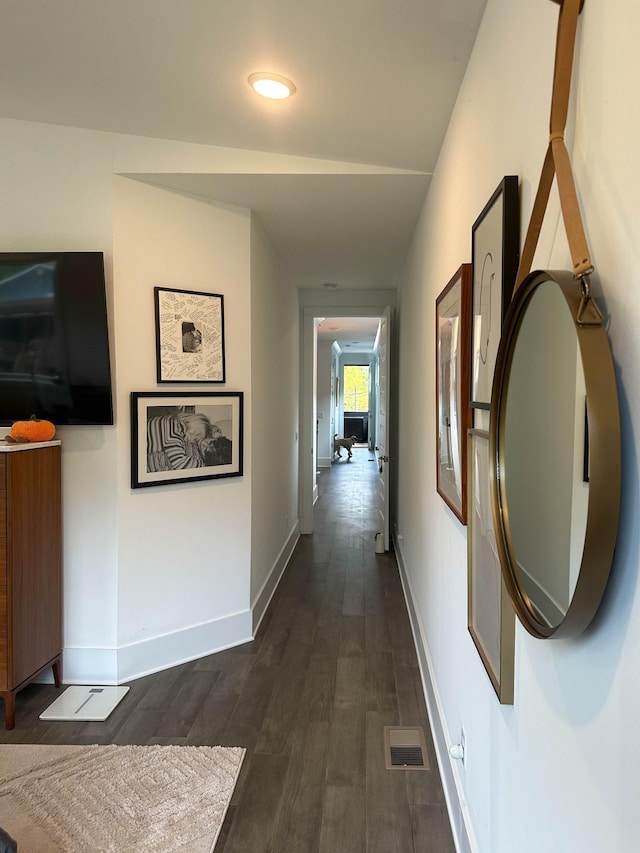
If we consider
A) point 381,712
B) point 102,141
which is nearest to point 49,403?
point 102,141

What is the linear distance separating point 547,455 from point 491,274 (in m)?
0.59

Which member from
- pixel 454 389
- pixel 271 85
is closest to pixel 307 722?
pixel 454 389

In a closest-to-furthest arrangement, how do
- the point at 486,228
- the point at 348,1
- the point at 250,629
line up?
the point at 486,228
the point at 348,1
the point at 250,629

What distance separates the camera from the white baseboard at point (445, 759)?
1537 millimetres

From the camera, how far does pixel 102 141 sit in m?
2.49

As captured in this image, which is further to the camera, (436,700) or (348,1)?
(436,700)

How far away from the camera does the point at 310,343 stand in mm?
5359

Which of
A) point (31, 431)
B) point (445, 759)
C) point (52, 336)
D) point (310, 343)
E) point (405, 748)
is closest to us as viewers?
point (445, 759)

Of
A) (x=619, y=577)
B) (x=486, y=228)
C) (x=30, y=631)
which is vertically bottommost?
(x=30, y=631)

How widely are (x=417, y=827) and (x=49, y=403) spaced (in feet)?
7.50

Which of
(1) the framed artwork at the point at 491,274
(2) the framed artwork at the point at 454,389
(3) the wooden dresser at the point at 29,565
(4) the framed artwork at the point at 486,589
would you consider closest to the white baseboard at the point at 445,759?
(4) the framed artwork at the point at 486,589

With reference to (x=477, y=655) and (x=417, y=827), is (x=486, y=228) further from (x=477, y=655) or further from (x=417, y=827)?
(x=417, y=827)

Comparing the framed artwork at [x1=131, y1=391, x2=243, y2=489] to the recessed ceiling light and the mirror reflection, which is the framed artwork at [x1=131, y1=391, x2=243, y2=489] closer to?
the recessed ceiling light

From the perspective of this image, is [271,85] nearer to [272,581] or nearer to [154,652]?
[154,652]
